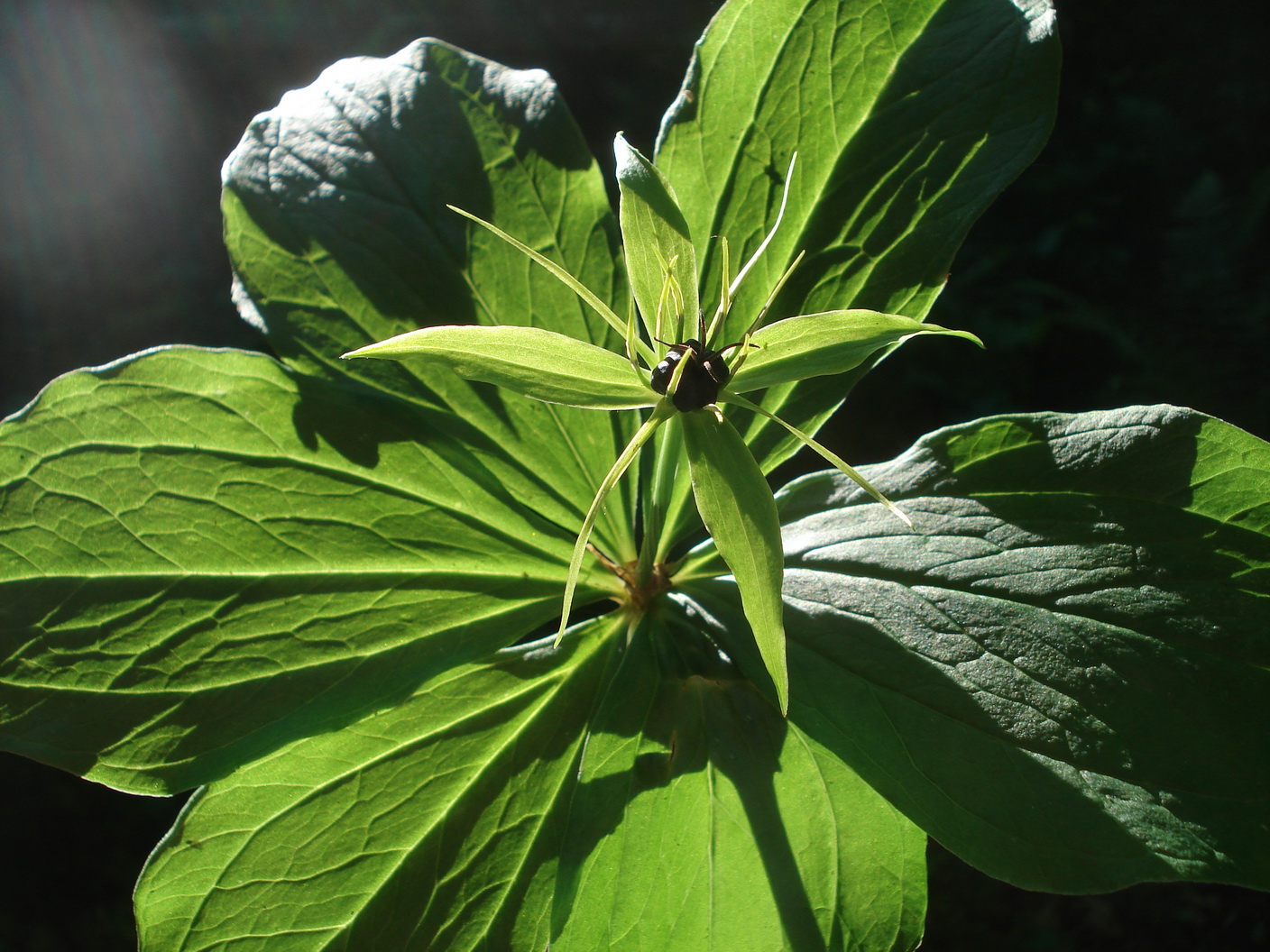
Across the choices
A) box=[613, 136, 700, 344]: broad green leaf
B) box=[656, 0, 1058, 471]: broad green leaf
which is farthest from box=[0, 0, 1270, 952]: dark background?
box=[613, 136, 700, 344]: broad green leaf

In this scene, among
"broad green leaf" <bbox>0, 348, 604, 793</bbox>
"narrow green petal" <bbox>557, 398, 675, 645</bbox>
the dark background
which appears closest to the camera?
"narrow green petal" <bbox>557, 398, 675, 645</bbox>

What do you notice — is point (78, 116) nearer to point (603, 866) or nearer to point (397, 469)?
point (397, 469)

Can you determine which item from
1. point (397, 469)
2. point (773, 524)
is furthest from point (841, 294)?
point (397, 469)

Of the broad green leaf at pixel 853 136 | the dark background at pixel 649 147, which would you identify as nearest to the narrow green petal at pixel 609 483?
the broad green leaf at pixel 853 136

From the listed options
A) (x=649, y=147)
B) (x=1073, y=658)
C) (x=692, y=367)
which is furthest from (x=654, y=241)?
(x=649, y=147)

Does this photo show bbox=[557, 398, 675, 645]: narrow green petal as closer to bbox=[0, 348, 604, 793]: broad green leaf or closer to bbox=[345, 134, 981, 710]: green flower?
bbox=[345, 134, 981, 710]: green flower

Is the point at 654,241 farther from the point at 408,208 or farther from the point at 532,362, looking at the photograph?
the point at 408,208
